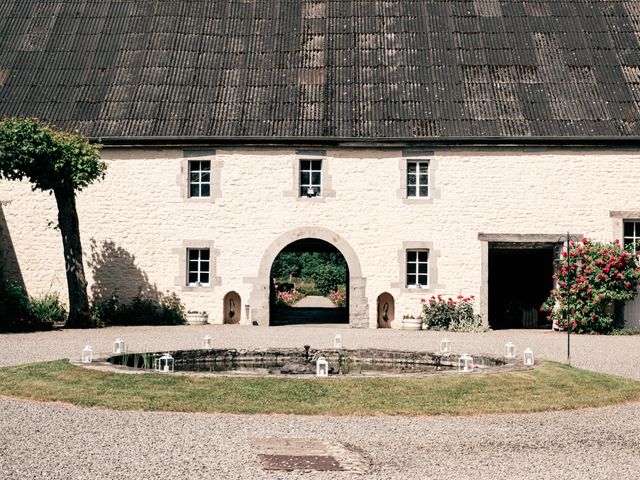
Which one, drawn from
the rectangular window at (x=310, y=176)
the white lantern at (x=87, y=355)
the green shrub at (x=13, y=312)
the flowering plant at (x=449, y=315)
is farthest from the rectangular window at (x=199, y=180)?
the white lantern at (x=87, y=355)

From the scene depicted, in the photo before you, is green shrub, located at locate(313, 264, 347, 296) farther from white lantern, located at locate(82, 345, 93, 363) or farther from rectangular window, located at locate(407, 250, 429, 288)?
white lantern, located at locate(82, 345, 93, 363)

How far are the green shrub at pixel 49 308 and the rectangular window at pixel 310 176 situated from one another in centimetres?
677

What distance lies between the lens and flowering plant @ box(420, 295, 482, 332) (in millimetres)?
23641

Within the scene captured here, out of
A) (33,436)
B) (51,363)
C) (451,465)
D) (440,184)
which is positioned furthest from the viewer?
(440,184)

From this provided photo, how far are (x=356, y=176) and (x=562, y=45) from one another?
703 cm

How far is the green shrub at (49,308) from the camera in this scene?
950 inches

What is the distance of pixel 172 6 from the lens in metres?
28.1

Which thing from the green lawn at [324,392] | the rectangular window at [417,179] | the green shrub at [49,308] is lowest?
the green lawn at [324,392]

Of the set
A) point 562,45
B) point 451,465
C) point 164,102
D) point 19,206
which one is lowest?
point 451,465

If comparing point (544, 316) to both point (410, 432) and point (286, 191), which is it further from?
point (410, 432)

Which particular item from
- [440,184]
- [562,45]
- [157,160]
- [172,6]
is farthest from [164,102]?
[562,45]

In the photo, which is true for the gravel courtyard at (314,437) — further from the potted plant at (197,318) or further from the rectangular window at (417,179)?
the rectangular window at (417,179)

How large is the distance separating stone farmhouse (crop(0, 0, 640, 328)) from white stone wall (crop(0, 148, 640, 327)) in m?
0.04

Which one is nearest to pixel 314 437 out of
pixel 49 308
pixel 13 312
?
pixel 13 312
